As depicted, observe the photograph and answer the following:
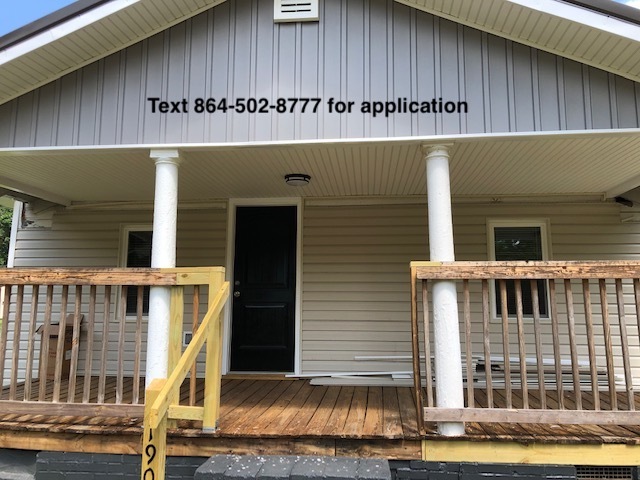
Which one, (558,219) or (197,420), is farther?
(558,219)

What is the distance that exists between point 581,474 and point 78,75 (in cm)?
432

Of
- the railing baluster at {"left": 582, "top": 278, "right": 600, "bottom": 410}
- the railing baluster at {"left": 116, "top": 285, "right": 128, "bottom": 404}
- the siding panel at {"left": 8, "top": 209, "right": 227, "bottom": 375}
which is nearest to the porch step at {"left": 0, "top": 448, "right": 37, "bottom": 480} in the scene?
the railing baluster at {"left": 116, "top": 285, "right": 128, "bottom": 404}

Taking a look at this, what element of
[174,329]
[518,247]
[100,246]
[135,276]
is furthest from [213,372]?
[518,247]

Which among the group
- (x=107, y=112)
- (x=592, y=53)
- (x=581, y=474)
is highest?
(x=592, y=53)

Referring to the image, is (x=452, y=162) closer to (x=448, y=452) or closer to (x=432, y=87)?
(x=432, y=87)

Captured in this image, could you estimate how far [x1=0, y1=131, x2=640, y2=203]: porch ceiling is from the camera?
10.7 ft

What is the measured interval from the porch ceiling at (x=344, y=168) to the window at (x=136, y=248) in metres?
0.37

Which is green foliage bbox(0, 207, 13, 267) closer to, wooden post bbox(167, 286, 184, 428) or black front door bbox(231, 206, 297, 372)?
black front door bbox(231, 206, 297, 372)

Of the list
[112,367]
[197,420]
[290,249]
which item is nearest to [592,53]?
[290,249]

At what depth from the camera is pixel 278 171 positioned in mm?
4031

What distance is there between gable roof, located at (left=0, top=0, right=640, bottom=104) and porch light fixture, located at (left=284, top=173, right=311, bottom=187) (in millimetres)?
1459

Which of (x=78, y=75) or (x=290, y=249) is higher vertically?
(x=78, y=75)

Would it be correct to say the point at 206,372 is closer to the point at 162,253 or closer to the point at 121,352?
the point at 121,352

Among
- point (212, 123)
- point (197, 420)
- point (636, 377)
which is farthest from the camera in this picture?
point (636, 377)
